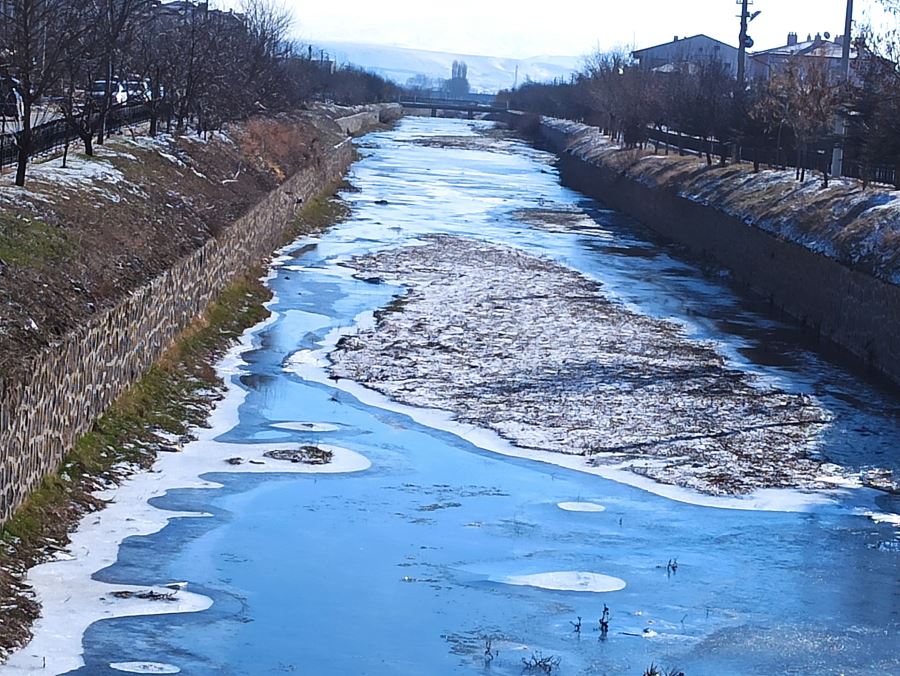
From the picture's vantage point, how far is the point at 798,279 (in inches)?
1157

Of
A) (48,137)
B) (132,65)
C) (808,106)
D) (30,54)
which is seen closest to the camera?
(30,54)

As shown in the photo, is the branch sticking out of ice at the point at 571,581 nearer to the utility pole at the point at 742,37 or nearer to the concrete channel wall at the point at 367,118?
the utility pole at the point at 742,37

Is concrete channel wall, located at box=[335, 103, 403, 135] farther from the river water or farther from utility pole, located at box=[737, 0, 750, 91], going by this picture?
the river water

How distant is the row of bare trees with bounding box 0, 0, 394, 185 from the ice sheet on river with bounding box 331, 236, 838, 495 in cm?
651

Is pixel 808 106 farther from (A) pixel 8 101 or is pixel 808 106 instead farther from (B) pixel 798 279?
(A) pixel 8 101

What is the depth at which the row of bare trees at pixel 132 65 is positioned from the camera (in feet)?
72.5

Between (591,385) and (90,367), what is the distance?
8.24 m

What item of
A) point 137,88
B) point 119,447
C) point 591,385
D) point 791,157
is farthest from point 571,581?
point 791,157

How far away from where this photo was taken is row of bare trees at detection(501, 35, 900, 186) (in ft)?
95.2

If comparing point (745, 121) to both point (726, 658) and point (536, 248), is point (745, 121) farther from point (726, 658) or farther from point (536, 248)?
point (726, 658)

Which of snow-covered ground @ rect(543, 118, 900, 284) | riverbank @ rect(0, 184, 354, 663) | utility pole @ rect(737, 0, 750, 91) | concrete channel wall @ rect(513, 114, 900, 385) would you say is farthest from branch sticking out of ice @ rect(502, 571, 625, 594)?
utility pole @ rect(737, 0, 750, 91)

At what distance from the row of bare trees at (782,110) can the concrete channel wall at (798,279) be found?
257 centimetres

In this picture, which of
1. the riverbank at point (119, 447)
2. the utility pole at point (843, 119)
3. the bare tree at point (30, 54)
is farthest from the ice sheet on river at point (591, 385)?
the utility pole at point (843, 119)

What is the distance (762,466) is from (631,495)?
7.63 feet
